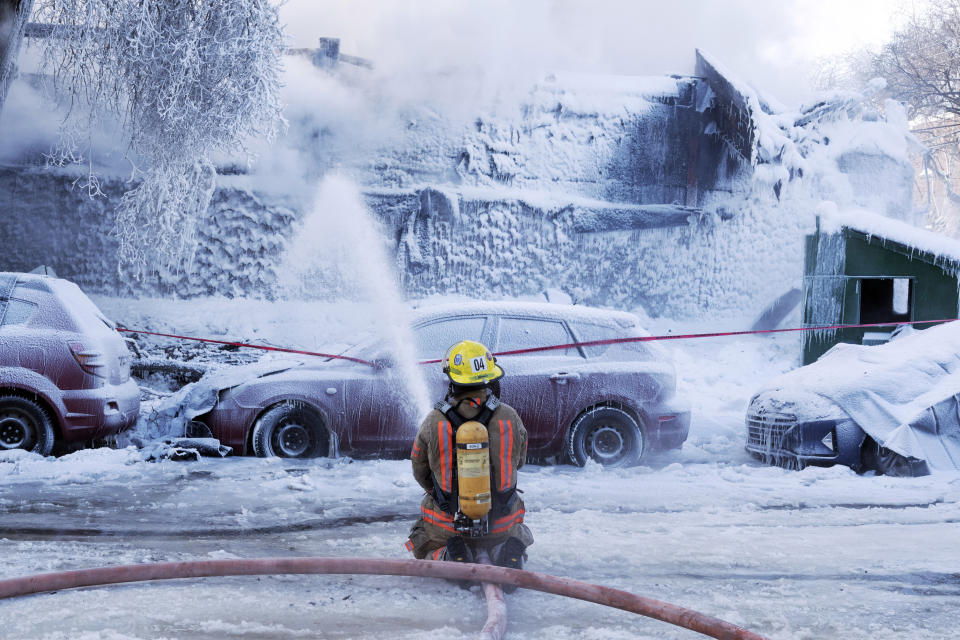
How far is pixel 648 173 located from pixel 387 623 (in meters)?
5.19

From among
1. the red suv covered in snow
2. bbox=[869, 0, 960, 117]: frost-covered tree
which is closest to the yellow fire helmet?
the red suv covered in snow

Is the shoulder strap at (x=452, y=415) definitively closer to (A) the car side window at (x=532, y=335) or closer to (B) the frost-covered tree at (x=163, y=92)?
(A) the car side window at (x=532, y=335)

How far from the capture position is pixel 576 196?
7426 mm

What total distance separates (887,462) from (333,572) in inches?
174

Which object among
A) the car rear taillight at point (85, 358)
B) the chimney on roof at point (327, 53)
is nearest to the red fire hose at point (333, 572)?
the car rear taillight at point (85, 358)

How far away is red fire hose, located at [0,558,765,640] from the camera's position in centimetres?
308

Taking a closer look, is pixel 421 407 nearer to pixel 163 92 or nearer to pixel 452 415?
pixel 163 92

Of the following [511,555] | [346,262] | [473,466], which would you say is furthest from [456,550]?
[346,262]

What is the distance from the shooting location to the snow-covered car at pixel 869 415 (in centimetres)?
612

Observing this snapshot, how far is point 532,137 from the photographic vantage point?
7.41 m

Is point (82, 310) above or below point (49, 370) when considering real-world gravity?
above

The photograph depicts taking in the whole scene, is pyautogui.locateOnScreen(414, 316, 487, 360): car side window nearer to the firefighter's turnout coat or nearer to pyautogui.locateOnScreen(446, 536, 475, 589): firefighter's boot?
the firefighter's turnout coat

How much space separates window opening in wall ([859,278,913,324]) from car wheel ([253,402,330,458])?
5523mm

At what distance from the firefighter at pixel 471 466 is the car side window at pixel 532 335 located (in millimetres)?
3202
